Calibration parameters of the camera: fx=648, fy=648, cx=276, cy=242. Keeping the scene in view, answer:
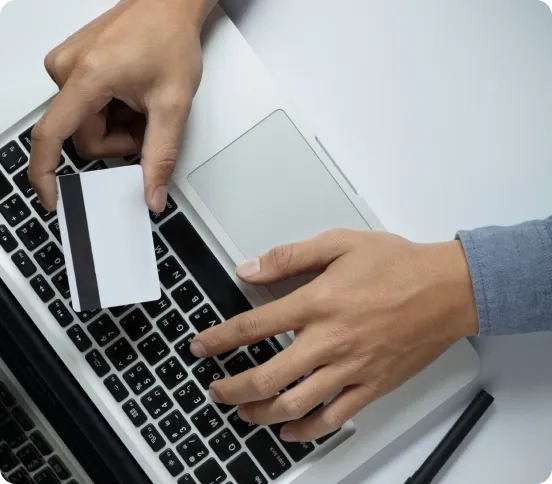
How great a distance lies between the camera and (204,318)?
0.58 metres

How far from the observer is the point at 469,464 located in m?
0.67

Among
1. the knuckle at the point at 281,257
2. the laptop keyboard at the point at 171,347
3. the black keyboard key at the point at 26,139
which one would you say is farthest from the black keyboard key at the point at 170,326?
the black keyboard key at the point at 26,139

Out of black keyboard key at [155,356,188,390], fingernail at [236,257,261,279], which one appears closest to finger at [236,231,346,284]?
fingernail at [236,257,261,279]

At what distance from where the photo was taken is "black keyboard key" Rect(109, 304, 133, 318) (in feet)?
1.92

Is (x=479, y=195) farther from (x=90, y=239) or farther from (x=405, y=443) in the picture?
(x=90, y=239)

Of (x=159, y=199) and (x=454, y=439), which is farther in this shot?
(x=454, y=439)

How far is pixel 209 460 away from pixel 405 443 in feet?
0.70

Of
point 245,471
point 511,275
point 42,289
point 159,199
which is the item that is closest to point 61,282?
point 42,289

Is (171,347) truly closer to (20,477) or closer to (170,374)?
(170,374)

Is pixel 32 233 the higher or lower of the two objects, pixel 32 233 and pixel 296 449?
the higher

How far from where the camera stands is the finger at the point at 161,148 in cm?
56

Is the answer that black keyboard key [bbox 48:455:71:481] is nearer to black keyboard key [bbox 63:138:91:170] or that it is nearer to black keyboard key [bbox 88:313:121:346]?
black keyboard key [bbox 88:313:121:346]

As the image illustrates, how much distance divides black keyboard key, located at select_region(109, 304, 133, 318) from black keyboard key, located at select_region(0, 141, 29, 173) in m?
0.16

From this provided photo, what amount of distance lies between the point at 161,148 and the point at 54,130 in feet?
0.30
